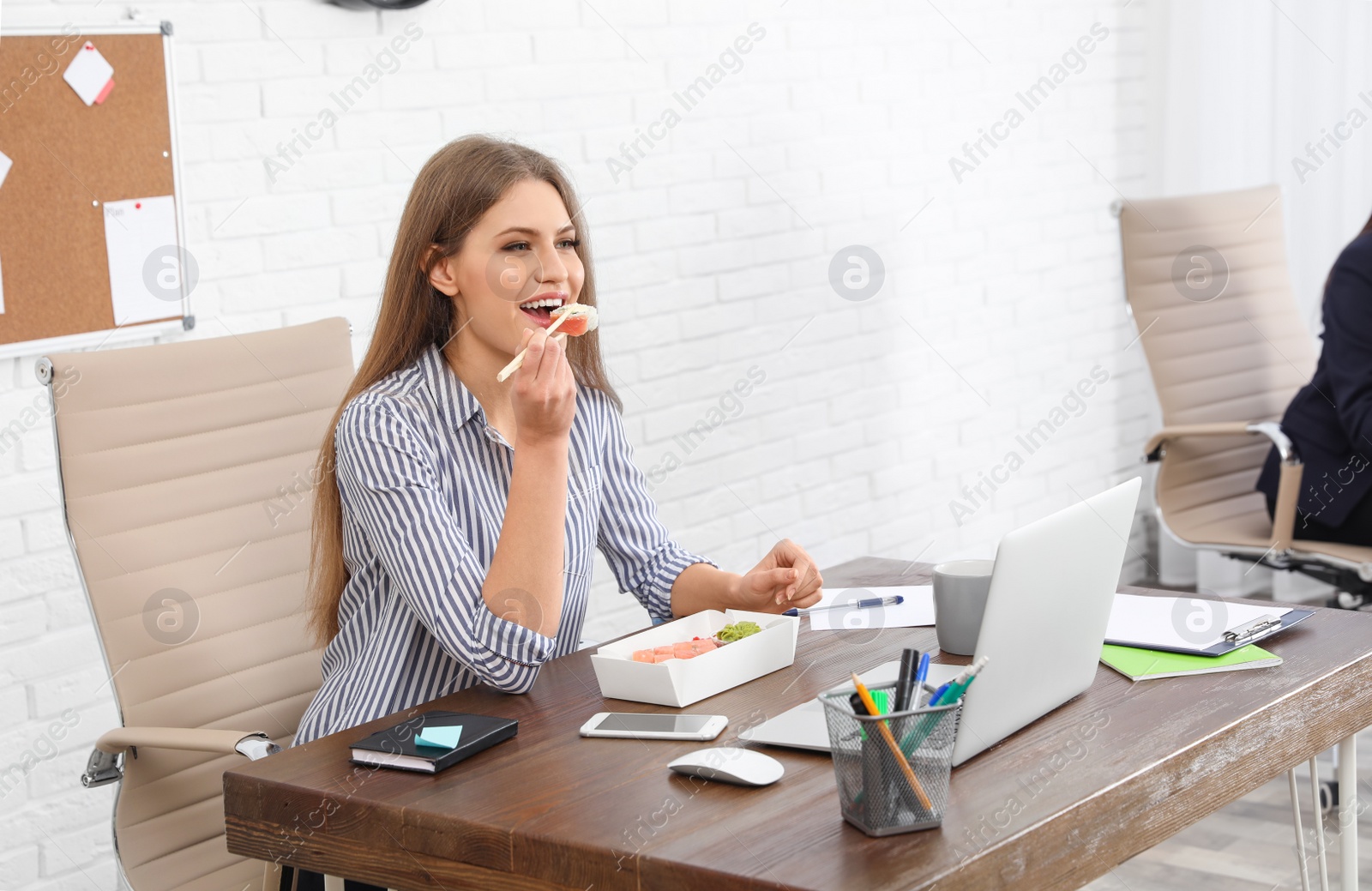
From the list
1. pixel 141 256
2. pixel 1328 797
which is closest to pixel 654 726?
pixel 141 256

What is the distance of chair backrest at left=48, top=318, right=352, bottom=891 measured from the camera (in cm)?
168

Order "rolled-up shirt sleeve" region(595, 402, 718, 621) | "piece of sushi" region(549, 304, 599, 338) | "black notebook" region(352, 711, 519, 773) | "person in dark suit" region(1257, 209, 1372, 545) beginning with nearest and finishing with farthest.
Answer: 1. "black notebook" region(352, 711, 519, 773)
2. "piece of sushi" region(549, 304, 599, 338)
3. "rolled-up shirt sleeve" region(595, 402, 718, 621)
4. "person in dark suit" region(1257, 209, 1372, 545)

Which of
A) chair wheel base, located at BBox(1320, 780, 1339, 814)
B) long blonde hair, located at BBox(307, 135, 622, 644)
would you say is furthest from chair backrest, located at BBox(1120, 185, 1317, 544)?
long blonde hair, located at BBox(307, 135, 622, 644)

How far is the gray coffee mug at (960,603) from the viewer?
4.71ft

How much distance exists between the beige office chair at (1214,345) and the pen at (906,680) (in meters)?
2.07

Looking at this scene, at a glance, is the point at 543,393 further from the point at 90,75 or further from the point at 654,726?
the point at 90,75

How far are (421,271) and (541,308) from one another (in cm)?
17

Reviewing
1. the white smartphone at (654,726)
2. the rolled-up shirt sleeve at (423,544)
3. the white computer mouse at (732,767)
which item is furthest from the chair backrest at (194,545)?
the white computer mouse at (732,767)

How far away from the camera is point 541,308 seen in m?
1.66

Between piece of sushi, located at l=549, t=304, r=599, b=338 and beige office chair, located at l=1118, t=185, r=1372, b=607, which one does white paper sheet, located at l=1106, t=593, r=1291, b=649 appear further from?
beige office chair, located at l=1118, t=185, r=1372, b=607

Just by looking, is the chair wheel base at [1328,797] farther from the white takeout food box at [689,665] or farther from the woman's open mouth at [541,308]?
the woman's open mouth at [541,308]

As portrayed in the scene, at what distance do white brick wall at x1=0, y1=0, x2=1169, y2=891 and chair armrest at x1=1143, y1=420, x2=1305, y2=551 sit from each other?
0.83m

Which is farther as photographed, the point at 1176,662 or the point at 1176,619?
the point at 1176,619


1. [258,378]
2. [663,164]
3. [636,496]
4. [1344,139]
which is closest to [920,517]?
[663,164]
